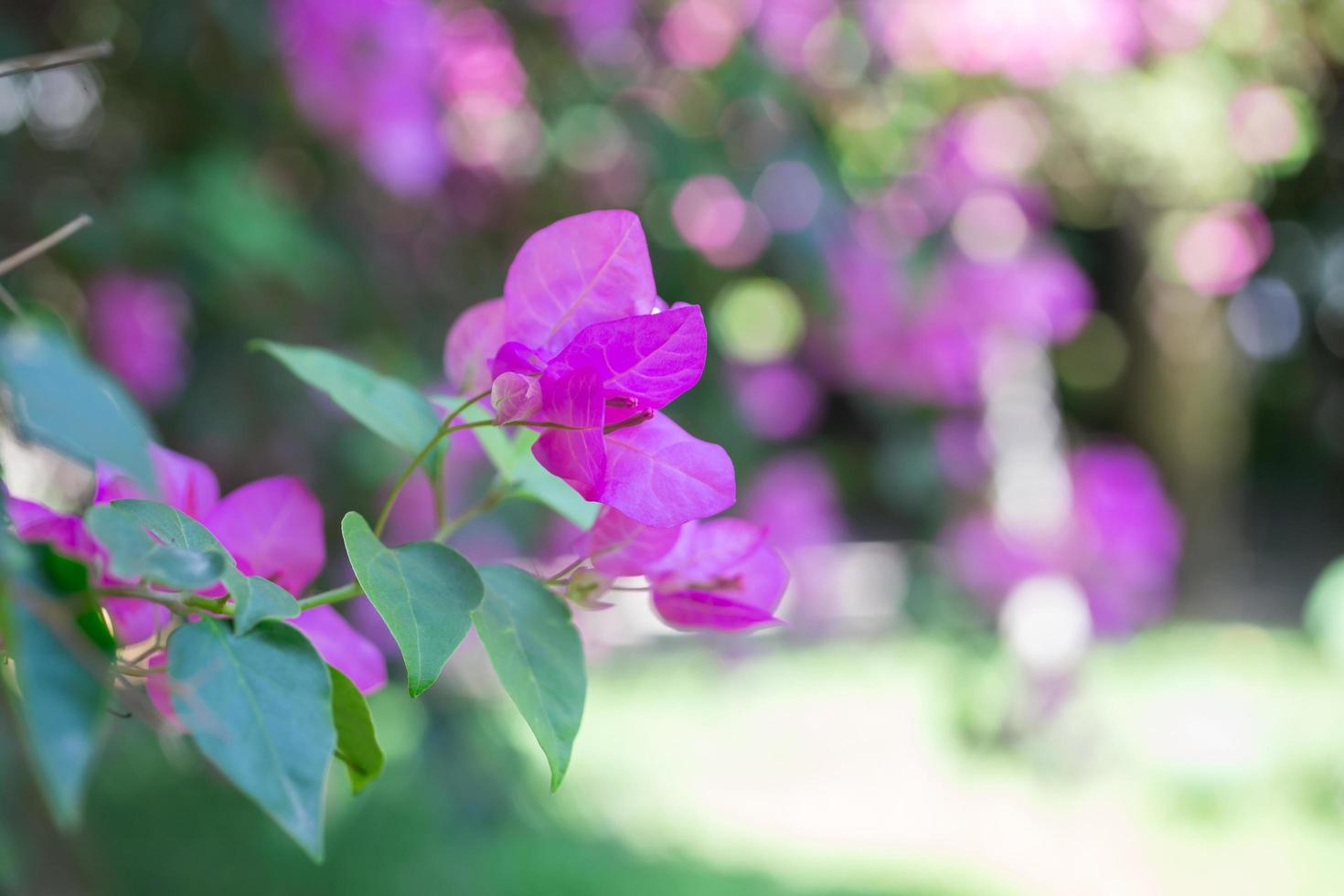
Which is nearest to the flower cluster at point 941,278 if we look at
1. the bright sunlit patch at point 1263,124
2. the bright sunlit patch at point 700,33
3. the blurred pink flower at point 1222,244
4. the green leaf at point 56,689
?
the bright sunlit patch at point 700,33

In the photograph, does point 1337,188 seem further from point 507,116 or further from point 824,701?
point 507,116

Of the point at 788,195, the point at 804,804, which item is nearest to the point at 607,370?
the point at 788,195

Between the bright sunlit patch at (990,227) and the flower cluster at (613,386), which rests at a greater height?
the bright sunlit patch at (990,227)

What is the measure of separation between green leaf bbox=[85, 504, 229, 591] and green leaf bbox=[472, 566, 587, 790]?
79 mm

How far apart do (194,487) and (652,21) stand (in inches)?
58.2

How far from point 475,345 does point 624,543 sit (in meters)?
0.09

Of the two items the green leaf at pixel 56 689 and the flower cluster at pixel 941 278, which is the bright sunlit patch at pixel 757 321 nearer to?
the flower cluster at pixel 941 278

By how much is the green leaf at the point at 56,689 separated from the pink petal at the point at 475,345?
0.21 meters

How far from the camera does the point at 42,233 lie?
1355 millimetres

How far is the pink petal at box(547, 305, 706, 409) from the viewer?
1.10 ft

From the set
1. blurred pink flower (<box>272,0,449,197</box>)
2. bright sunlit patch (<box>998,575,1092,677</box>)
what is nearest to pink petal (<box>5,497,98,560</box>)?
blurred pink flower (<box>272,0,449,197</box>)

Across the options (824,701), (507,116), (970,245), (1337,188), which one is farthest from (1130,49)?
(1337,188)

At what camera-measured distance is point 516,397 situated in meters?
0.36

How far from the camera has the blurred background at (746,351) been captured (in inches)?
58.6
